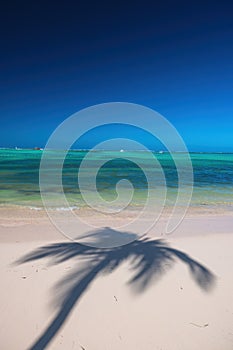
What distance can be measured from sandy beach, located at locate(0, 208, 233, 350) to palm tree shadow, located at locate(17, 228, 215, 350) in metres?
0.02

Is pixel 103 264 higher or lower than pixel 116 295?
higher

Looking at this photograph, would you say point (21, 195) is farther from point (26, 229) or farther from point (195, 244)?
point (195, 244)

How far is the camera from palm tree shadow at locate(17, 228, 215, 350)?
15.8ft

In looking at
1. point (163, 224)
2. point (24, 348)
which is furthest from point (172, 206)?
point (24, 348)

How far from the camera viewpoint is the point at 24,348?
3.89m

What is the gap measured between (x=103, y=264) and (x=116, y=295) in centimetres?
128

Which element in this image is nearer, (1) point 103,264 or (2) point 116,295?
(2) point 116,295

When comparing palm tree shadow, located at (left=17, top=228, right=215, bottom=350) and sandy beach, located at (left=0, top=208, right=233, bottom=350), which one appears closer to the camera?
sandy beach, located at (left=0, top=208, right=233, bottom=350)

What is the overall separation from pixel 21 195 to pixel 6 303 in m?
12.9

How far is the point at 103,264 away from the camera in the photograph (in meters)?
6.42

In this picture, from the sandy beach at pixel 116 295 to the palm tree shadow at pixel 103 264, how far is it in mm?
20

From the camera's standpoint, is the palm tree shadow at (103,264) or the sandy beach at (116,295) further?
the palm tree shadow at (103,264)

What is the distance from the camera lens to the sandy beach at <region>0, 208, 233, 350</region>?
4164 millimetres

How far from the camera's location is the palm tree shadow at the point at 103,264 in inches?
189
